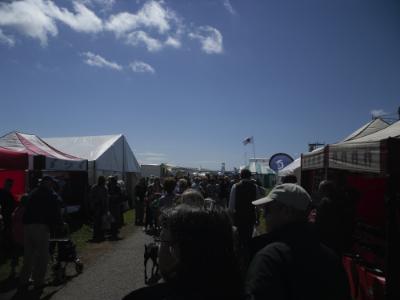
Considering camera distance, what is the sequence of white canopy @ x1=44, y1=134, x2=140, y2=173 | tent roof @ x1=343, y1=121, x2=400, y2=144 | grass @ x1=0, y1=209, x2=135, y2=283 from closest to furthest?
tent roof @ x1=343, y1=121, x2=400, y2=144
grass @ x1=0, y1=209, x2=135, y2=283
white canopy @ x1=44, y1=134, x2=140, y2=173

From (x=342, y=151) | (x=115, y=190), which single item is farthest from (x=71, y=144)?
(x=342, y=151)

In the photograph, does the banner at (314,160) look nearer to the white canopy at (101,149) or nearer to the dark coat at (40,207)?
the dark coat at (40,207)

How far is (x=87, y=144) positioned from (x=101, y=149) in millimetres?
1217

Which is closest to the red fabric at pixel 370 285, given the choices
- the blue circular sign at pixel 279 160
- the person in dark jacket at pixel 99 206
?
the person in dark jacket at pixel 99 206

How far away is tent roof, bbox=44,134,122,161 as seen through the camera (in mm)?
18391

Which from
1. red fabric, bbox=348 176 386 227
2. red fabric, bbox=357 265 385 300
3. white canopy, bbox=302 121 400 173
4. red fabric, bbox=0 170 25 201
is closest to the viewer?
white canopy, bbox=302 121 400 173

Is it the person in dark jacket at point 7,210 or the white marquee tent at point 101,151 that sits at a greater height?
the white marquee tent at point 101,151

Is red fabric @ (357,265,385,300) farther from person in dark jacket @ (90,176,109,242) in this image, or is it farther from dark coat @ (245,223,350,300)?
person in dark jacket @ (90,176,109,242)

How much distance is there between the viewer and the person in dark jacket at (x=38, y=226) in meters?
6.57

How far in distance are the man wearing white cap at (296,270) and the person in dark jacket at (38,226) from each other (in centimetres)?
516

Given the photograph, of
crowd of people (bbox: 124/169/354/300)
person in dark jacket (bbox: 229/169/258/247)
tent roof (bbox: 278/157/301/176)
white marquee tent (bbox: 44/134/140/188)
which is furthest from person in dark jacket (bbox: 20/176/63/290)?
white marquee tent (bbox: 44/134/140/188)

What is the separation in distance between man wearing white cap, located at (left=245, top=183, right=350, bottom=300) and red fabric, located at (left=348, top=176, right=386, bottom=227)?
5470mm

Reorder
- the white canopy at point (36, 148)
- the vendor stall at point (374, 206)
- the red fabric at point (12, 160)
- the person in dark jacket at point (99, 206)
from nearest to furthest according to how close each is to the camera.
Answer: the vendor stall at point (374, 206) < the red fabric at point (12, 160) < the white canopy at point (36, 148) < the person in dark jacket at point (99, 206)

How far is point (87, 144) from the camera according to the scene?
778 inches
